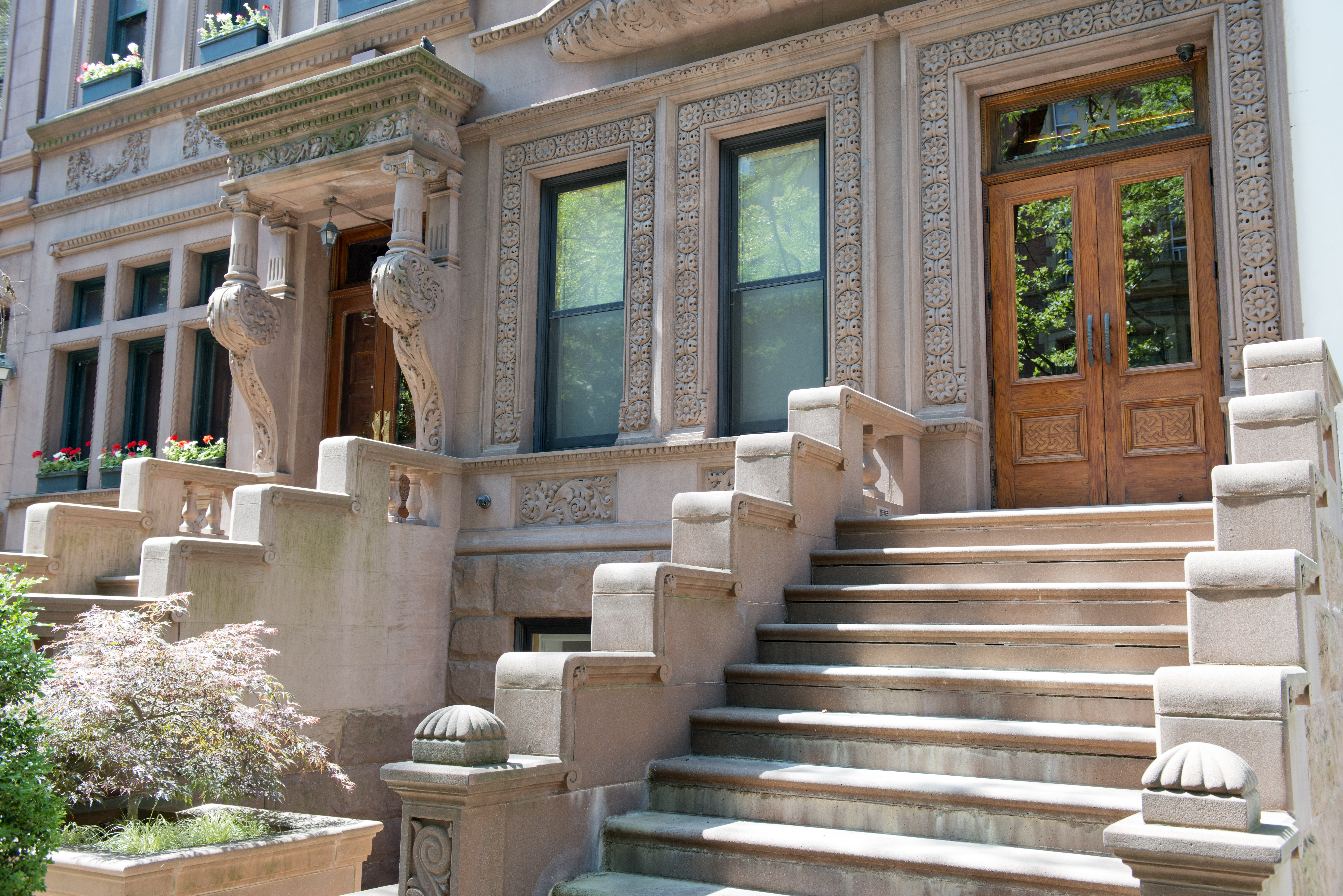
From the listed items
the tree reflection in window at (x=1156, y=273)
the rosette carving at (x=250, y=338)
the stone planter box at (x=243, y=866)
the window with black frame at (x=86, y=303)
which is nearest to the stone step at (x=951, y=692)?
the stone planter box at (x=243, y=866)

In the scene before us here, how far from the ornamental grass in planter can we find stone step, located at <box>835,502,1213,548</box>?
365 cm

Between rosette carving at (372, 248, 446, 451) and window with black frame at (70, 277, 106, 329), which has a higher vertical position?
window with black frame at (70, 277, 106, 329)

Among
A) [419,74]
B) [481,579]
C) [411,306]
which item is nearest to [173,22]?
[419,74]

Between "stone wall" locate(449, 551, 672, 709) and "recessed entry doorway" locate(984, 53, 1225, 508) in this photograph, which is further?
"stone wall" locate(449, 551, 672, 709)

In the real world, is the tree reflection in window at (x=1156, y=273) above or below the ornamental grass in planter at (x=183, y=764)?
above

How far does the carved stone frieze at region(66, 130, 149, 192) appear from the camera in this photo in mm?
14648

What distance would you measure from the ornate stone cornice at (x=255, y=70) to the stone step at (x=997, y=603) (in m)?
7.89

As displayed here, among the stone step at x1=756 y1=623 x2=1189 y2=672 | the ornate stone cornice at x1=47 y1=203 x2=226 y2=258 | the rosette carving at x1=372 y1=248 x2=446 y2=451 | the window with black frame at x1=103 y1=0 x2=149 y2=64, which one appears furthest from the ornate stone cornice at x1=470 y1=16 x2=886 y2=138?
the window with black frame at x1=103 y1=0 x2=149 y2=64

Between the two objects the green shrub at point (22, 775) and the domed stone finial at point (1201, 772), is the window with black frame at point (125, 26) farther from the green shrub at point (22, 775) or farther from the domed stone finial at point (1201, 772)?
the domed stone finial at point (1201, 772)

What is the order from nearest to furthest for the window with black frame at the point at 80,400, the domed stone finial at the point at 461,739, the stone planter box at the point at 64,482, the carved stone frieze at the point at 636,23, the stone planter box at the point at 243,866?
the domed stone finial at the point at 461,739 < the stone planter box at the point at 243,866 < the carved stone frieze at the point at 636,23 < the stone planter box at the point at 64,482 < the window with black frame at the point at 80,400

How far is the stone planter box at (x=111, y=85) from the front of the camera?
1498 cm

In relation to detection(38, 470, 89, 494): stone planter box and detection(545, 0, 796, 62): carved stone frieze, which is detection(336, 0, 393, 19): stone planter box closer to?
detection(545, 0, 796, 62): carved stone frieze

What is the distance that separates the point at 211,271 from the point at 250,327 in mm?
2642

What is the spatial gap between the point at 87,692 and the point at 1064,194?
7714mm
